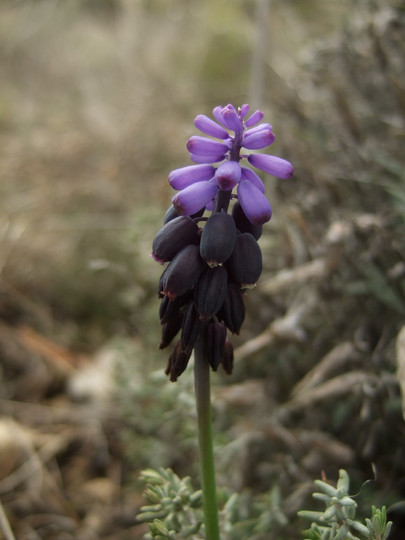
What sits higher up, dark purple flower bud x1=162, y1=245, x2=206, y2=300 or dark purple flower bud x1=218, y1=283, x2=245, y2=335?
dark purple flower bud x1=162, y1=245, x2=206, y2=300

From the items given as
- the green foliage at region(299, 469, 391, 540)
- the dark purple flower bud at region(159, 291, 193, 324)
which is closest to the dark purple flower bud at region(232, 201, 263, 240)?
the dark purple flower bud at region(159, 291, 193, 324)

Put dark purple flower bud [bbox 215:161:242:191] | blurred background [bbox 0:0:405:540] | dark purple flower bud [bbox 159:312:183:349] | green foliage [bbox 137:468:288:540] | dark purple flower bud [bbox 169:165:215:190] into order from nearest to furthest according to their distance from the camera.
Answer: dark purple flower bud [bbox 215:161:242:191], dark purple flower bud [bbox 169:165:215:190], dark purple flower bud [bbox 159:312:183:349], green foliage [bbox 137:468:288:540], blurred background [bbox 0:0:405:540]

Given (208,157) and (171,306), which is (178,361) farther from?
(208,157)

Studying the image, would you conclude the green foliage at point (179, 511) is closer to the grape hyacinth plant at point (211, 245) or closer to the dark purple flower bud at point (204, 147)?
the grape hyacinth plant at point (211, 245)


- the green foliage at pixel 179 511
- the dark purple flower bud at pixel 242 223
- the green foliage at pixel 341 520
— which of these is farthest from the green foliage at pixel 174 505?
the dark purple flower bud at pixel 242 223

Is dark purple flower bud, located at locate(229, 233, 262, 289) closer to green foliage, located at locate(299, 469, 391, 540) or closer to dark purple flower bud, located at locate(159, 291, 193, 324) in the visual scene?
dark purple flower bud, located at locate(159, 291, 193, 324)

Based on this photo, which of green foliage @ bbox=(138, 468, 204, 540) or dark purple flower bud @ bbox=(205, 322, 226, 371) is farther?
green foliage @ bbox=(138, 468, 204, 540)

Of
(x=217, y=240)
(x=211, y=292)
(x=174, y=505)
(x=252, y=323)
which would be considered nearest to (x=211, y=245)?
(x=217, y=240)

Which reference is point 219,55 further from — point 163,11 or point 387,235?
point 387,235
